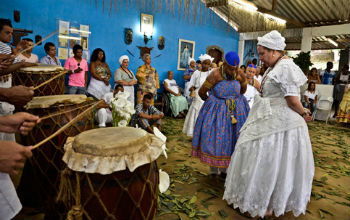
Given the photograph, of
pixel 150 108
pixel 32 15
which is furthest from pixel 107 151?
pixel 32 15

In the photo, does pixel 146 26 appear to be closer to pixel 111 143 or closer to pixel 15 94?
pixel 15 94

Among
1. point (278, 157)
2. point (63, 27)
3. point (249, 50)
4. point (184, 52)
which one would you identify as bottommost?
point (278, 157)

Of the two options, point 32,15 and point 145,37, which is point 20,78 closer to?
point 32,15

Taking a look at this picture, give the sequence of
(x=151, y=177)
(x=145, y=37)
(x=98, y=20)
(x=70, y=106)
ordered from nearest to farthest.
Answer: (x=151, y=177) < (x=70, y=106) < (x=98, y=20) < (x=145, y=37)

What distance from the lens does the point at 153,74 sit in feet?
24.1

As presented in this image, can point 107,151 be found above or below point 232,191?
above

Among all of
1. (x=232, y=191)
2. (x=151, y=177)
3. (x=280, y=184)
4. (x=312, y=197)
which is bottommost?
(x=312, y=197)

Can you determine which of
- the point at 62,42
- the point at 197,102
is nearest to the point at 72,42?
the point at 62,42

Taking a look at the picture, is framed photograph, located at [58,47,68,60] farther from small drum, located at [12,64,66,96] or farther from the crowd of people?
small drum, located at [12,64,66,96]

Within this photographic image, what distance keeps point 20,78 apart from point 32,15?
383 centimetres

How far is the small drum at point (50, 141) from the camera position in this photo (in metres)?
2.15

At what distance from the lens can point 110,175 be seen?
1328 mm

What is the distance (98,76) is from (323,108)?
730 cm

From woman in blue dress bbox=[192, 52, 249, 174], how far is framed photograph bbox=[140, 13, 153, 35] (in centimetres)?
538
